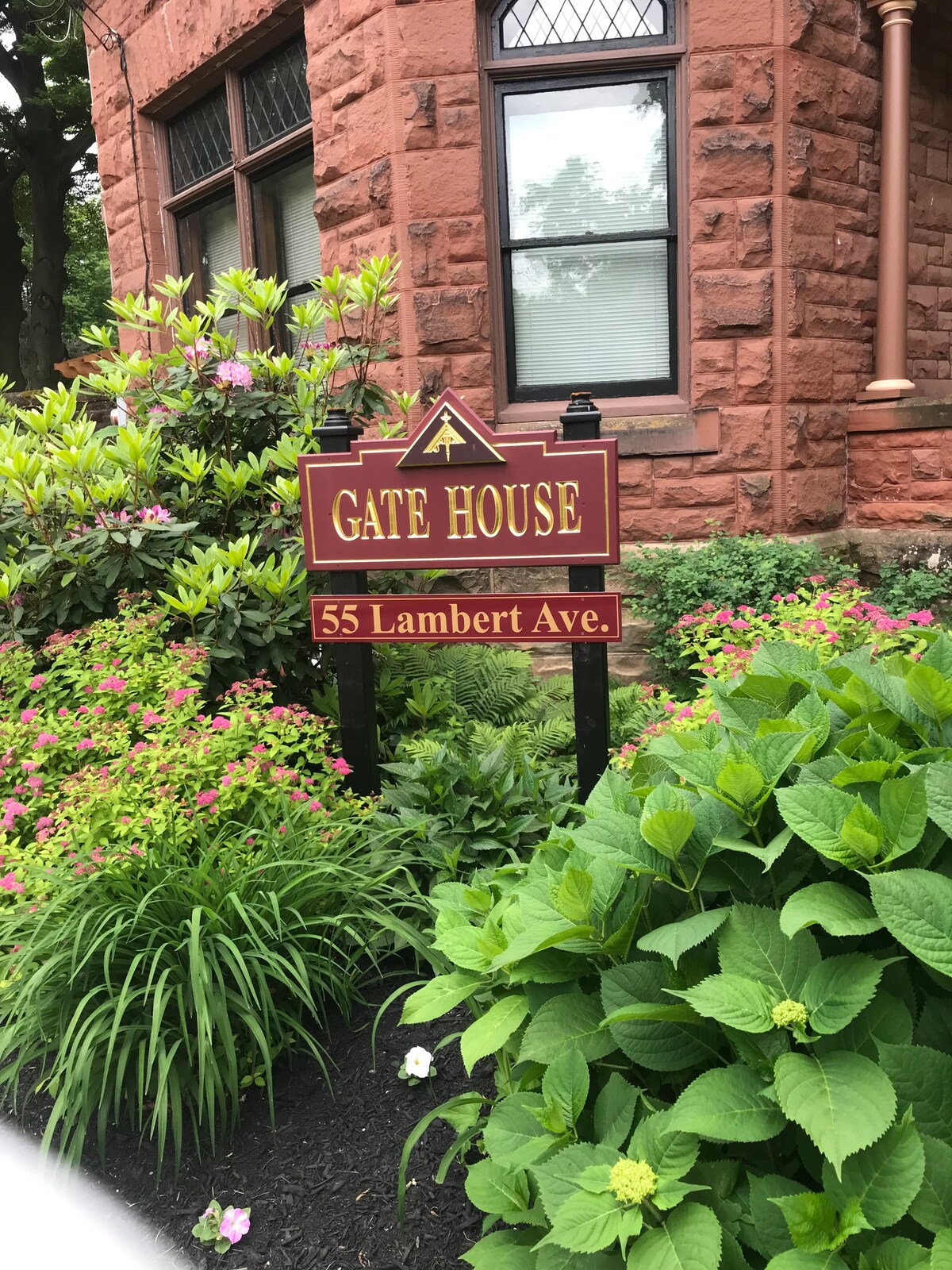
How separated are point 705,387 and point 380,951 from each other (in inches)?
143

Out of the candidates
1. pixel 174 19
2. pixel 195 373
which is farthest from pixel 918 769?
pixel 174 19

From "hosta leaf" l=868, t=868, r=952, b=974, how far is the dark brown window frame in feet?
14.4

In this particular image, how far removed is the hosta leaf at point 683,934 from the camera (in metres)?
1.20

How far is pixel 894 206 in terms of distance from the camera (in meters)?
5.32

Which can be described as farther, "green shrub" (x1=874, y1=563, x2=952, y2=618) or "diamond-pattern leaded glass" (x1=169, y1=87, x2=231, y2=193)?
"diamond-pattern leaded glass" (x1=169, y1=87, x2=231, y2=193)

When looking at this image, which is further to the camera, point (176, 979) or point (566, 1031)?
point (176, 979)

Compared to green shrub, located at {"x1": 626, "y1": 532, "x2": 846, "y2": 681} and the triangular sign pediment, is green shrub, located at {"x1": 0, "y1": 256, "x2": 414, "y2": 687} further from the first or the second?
green shrub, located at {"x1": 626, "y1": 532, "x2": 846, "y2": 681}

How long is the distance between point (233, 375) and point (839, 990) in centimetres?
370

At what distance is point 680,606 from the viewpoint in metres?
4.89

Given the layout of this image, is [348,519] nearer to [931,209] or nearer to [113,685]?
[113,685]

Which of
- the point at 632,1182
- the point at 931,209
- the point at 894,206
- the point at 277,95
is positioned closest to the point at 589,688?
the point at 632,1182

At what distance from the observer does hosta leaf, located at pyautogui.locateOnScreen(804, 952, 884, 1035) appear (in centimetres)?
110

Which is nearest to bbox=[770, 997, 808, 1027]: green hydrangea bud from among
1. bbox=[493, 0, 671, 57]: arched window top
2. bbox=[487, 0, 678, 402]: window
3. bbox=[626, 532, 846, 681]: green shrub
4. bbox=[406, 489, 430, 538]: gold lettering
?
bbox=[406, 489, 430, 538]: gold lettering

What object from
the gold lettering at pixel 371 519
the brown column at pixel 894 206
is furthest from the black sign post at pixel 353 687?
the brown column at pixel 894 206
